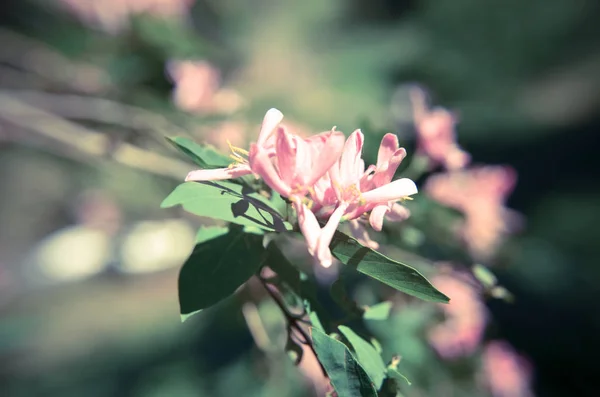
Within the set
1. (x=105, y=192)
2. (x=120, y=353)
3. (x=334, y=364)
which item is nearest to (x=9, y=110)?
(x=334, y=364)

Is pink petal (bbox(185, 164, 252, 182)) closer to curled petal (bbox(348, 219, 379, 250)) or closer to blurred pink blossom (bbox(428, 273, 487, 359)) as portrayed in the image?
curled petal (bbox(348, 219, 379, 250))

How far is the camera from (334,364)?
16.0 inches

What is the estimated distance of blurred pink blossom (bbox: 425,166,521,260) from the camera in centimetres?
94

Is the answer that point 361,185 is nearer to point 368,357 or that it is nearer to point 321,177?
point 321,177

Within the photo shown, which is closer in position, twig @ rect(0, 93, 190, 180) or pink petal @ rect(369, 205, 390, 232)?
pink petal @ rect(369, 205, 390, 232)

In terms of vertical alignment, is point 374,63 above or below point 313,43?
below

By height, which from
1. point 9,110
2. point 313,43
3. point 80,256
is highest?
point 313,43

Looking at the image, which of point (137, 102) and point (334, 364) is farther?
point (137, 102)

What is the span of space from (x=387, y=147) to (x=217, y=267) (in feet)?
0.62

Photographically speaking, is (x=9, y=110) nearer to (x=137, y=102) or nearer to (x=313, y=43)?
(x=137, y=102)

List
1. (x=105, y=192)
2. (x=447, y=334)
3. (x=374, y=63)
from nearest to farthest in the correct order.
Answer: (x=447, y=334)
(x=105, y=192)
(x=374, y=63)

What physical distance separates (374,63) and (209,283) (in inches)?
123

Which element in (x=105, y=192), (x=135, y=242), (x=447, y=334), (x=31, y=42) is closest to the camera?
(x=447, y=334)

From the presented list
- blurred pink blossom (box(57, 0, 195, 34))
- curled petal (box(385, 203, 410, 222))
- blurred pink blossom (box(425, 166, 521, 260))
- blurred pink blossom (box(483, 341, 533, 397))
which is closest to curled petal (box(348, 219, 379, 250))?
curled petal (box(385, 203, 410, 222))
